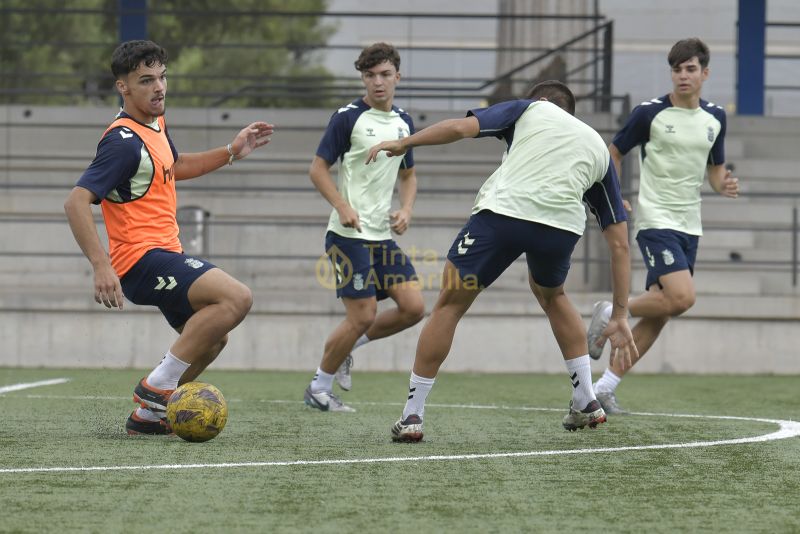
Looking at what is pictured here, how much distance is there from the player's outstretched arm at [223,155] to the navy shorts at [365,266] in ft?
5.21

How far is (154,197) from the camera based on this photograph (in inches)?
236

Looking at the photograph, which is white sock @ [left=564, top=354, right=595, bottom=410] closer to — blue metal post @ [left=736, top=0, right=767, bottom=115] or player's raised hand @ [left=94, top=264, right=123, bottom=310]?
player's raised hand @ [left=94, top=264, right=123, bottom=310]

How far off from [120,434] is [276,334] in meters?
6.46

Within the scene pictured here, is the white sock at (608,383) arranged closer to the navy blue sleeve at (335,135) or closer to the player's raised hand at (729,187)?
the player's raised hand at (729,187)

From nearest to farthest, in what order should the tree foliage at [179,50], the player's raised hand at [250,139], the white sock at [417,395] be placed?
1. the white sock at [417,395]
2. the player's raised hand at [250,139]
3. the tree foliage at [179,50]

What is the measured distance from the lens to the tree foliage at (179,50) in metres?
22.4

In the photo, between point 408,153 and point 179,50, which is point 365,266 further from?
point 179,50

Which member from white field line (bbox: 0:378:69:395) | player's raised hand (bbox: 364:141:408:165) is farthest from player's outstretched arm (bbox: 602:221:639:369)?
white field line (bbox: 0:378:69:395)

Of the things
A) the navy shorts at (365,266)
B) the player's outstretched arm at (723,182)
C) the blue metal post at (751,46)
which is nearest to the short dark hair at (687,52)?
the player's outstretched arm at (723,182)

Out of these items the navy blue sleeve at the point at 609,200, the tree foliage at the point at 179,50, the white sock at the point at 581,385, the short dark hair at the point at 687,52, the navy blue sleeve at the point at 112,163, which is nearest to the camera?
the navy blue sleeve at the point at 112,163

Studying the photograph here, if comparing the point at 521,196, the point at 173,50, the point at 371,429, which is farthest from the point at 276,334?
the point at 173,50

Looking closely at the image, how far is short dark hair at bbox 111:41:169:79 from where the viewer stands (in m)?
5.95

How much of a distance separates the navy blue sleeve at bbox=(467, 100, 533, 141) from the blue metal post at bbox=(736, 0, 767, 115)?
1192 centimetres

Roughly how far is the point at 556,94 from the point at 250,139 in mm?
1499
